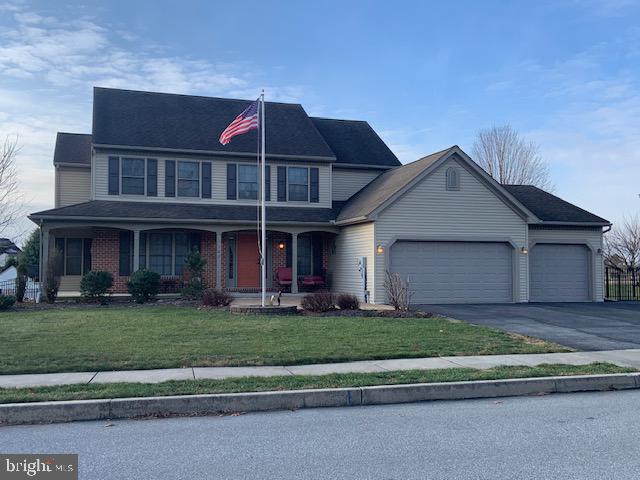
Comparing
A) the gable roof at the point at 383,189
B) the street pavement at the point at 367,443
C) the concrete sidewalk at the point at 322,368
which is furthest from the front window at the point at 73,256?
the street pavement at the point at 367,443

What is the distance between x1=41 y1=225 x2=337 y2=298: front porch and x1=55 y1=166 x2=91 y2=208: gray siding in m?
2.22

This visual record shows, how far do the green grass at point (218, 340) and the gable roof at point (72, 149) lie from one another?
419 inches

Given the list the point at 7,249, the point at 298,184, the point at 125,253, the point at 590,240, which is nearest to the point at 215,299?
the point at 125,253

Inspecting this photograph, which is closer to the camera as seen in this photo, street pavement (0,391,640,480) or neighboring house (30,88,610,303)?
street pavement (0,391,640,480)

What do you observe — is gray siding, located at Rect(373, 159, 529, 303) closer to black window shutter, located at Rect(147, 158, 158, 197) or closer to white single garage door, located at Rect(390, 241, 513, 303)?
white single garage door, located at Rect(390, 241, 513, 303)

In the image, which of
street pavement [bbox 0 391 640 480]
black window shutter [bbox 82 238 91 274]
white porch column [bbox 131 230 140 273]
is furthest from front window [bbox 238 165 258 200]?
street pavement [bbox 0 391 640 480]

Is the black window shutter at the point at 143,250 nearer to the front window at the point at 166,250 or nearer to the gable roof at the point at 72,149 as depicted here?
the front window at the point at 166,250

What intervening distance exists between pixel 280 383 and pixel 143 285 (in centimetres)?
1233

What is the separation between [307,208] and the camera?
79.7ft

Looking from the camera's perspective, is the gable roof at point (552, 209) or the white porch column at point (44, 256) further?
the gable roof at point (552, 209)

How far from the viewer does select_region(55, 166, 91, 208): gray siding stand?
2453 centimetres

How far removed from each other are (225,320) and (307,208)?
10.6 m

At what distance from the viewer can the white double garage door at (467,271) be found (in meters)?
20.2

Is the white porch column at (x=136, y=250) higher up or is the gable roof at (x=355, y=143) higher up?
the gable roof at (x=355, y=143)
